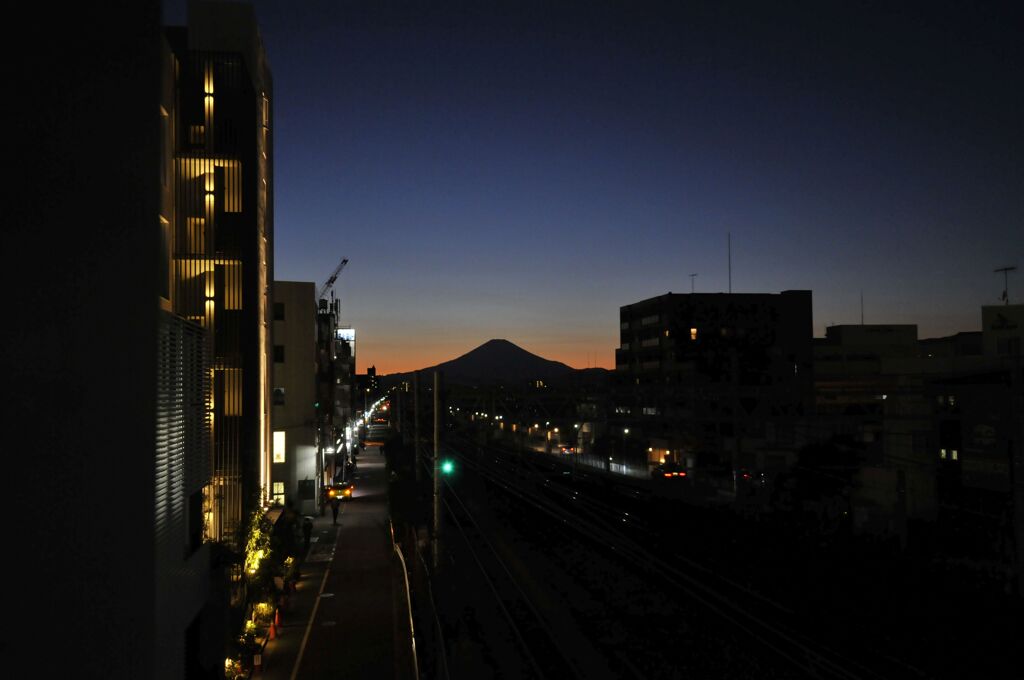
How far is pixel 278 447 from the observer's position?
24.4 metres

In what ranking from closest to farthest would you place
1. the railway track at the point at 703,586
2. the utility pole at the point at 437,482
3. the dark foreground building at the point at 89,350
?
1. the dark foreground building at the point at 89,350
2. the railway track at the point at 703,586
3. the utility pole at the point at 437,482

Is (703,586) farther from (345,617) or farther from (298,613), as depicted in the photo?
(298,613)

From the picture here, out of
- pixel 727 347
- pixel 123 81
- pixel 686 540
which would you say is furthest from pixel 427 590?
pixel 727 347

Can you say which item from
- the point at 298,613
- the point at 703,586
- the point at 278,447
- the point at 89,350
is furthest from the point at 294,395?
the point at 89,350

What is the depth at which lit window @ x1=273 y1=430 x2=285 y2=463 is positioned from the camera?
24.3 metres

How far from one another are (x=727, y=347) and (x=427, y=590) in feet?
120

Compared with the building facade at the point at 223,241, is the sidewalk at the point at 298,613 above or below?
below

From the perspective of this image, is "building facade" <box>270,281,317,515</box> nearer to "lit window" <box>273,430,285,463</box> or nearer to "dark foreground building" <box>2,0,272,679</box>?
"lit window" <box>273,430,285,463</box>

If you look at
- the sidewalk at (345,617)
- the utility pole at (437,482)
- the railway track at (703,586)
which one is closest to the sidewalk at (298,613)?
the sidewalk at (345,617)

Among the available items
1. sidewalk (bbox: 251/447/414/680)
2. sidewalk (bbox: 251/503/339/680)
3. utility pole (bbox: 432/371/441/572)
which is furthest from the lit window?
utility pole (bbox: 432/371/441/572)

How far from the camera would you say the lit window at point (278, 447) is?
24266mm

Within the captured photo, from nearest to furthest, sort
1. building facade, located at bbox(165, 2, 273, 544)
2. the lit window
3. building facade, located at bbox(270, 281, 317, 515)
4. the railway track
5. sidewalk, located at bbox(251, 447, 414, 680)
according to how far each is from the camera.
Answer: the railway track → sidewalk, located at bbox(251, 447, 414, 680) → building facade, located at bbox(165, 2, 273, 544) → the lit window → building facade, located at bbox(270, 281, 317, 515)

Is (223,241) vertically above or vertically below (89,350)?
above

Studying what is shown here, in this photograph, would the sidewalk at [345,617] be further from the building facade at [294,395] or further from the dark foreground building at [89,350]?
the dark foreground building at [89,350]
